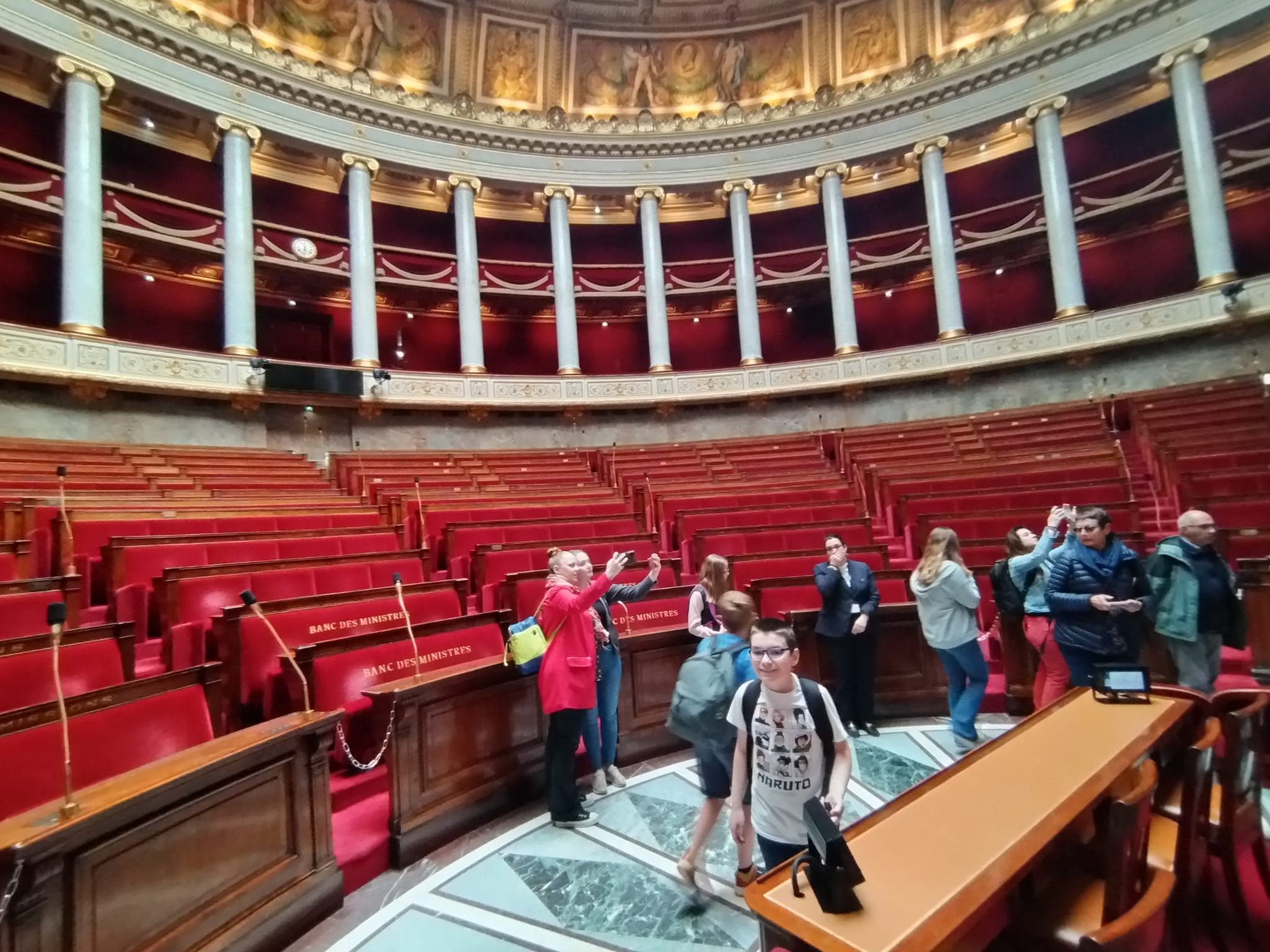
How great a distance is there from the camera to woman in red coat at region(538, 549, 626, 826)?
2678 mm

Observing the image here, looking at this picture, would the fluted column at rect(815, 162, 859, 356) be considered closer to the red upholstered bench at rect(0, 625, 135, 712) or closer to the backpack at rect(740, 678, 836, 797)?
the backpack at rect(740, 678, 836, 797)

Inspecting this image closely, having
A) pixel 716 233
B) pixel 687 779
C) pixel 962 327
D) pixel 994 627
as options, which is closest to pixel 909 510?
pixel 994 627

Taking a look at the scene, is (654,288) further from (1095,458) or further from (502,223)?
(1095,458)

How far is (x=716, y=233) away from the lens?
14758 mm

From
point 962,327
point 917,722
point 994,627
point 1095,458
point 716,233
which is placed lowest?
point 917,722

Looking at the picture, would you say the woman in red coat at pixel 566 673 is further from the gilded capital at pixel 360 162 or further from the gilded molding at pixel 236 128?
the gilded capital at pixel 360 162

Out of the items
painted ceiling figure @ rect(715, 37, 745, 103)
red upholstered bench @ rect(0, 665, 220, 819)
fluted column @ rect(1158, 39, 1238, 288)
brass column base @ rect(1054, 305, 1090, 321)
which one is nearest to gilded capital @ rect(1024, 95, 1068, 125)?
fluted column @ rect(1158, 39, 1238, 288)

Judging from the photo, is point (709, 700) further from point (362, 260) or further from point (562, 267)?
point (562, 267)

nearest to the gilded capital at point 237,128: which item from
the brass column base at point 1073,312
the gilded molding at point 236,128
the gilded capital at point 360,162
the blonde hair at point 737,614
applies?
the gilded molding at point 236,128

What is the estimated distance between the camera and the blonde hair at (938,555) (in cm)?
332

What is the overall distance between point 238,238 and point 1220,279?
14.8 meters

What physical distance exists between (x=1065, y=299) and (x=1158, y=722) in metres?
10.8

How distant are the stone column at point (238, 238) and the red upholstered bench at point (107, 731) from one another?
8.50 meters

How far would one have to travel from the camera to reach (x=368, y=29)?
37.1 feet
